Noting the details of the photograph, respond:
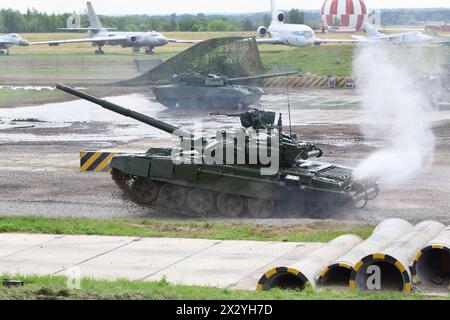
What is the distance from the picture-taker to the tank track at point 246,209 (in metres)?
20.7

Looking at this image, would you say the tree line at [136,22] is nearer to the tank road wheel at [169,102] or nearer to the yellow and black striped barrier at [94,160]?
the tank road wheel at [169,102]

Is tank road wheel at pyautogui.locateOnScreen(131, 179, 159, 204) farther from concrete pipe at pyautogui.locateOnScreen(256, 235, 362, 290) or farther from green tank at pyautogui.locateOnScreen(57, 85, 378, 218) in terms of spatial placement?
concrete pipe at pyautogui.locateOnScreen(256, 235, 362, 290)

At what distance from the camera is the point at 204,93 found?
4356 cm

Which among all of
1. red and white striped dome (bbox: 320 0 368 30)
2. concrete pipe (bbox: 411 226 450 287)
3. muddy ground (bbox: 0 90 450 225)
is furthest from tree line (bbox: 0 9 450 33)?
concrete pipe (bbox: 411 226 450 287)

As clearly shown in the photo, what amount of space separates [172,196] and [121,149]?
10.2 metres

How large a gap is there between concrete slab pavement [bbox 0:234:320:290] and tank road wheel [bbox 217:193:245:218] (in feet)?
11.5

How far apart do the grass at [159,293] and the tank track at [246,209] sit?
7640mm

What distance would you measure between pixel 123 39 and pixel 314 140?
41343mm

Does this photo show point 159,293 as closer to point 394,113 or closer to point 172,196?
point 172,196

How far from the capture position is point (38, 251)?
1692 centimetres

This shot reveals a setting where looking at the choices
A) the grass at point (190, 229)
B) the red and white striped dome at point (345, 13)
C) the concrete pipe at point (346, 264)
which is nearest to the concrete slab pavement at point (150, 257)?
the grass at point (190, 229)
